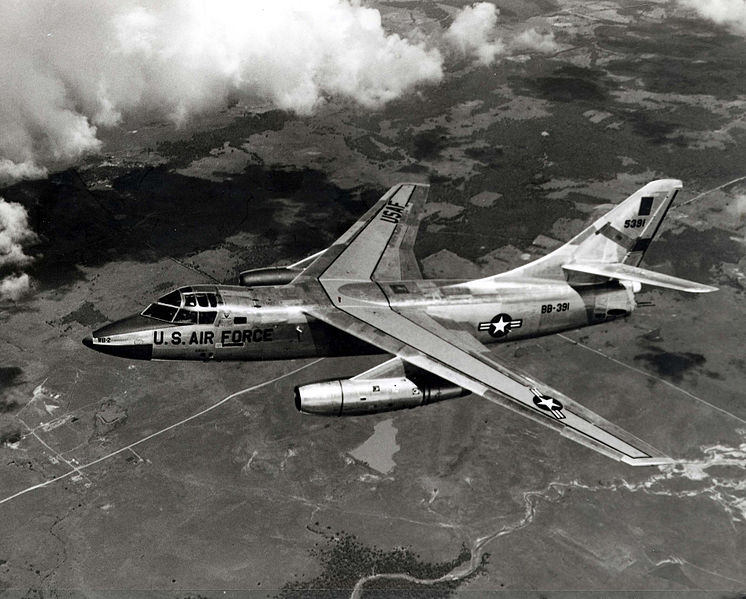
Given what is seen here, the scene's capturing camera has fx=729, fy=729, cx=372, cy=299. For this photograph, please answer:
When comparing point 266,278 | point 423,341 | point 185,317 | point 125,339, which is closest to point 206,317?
point 185,317

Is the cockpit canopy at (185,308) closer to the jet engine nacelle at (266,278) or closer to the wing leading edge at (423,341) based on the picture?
the wing leading edge at (423,341)

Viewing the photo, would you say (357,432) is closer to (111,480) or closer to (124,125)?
(111,480)

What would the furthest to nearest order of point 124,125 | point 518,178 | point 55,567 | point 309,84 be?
1. point 309,84
2. point 124,125
3. point 518,178
4. point 55,567

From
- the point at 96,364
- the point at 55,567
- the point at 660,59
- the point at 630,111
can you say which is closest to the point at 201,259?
the point at 96,364

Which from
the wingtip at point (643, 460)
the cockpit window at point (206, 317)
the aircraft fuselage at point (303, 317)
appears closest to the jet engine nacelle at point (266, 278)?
the aircraft fuselage at point (303, 317)

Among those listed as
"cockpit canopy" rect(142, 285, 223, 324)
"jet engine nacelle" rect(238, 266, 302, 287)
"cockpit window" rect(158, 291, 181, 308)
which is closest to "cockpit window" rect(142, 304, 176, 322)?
"cockpit canopy" rect(142, 285, 223, 324)

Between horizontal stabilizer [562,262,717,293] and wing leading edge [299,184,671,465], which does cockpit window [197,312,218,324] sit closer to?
wing leading edge [299,184,671,465]
